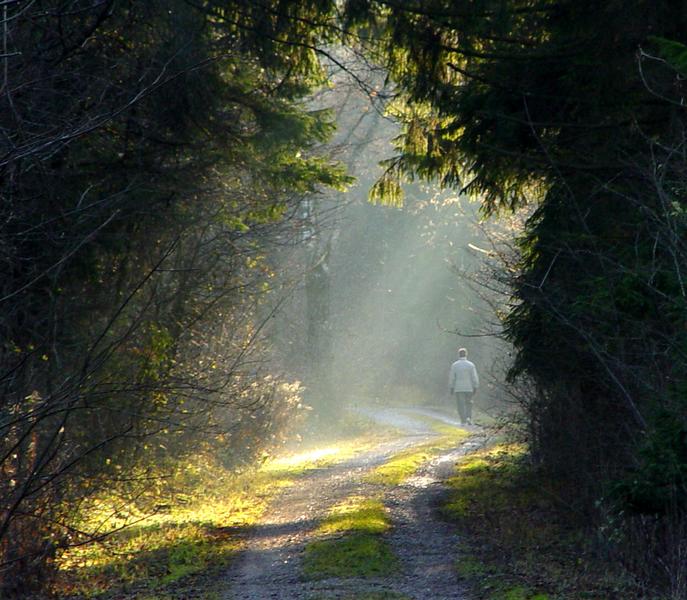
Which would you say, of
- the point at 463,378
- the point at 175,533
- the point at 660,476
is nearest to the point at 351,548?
the point at 175,533

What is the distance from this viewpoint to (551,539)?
11.4 meters

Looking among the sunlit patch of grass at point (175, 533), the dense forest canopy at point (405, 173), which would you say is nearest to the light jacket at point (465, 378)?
the sunlit patch of grass at point (175, 533)

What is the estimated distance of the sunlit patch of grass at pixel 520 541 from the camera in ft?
28.7

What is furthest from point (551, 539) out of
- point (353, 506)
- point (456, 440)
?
point (456, 440)

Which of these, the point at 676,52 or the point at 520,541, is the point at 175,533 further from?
the point at 676,52

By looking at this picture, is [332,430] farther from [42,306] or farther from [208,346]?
[42,306]

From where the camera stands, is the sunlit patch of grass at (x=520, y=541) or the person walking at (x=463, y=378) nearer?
the sunlit patch of grass at (x=520, y=541)

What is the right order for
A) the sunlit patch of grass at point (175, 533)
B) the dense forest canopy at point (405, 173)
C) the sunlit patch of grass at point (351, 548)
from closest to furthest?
the dense forest canopy at point (405, 173)
the sunlit patch of grass at point (351, 548)
the sunlit patch of grass at point (175, 533)

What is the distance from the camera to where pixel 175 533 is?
41.4 ft

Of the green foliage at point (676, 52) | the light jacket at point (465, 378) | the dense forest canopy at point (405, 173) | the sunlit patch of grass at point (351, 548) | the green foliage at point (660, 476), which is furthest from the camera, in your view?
the light jacket at point (465, 378)

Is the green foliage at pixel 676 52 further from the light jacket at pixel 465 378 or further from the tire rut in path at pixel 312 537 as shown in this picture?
the light jacket at pixel 465 378

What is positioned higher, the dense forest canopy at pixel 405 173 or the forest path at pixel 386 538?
the dense forest canopy at pixel 405 173

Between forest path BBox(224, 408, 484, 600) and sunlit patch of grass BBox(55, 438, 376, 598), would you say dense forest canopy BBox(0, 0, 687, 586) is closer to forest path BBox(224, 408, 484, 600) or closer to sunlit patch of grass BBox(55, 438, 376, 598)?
sunlit patch of grass BBox(55, 438, 376, 598)

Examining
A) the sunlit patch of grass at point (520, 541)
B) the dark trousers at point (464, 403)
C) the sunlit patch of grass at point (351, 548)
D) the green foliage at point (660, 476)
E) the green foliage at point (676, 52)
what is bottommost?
the dark trousers at point (464, 403)
